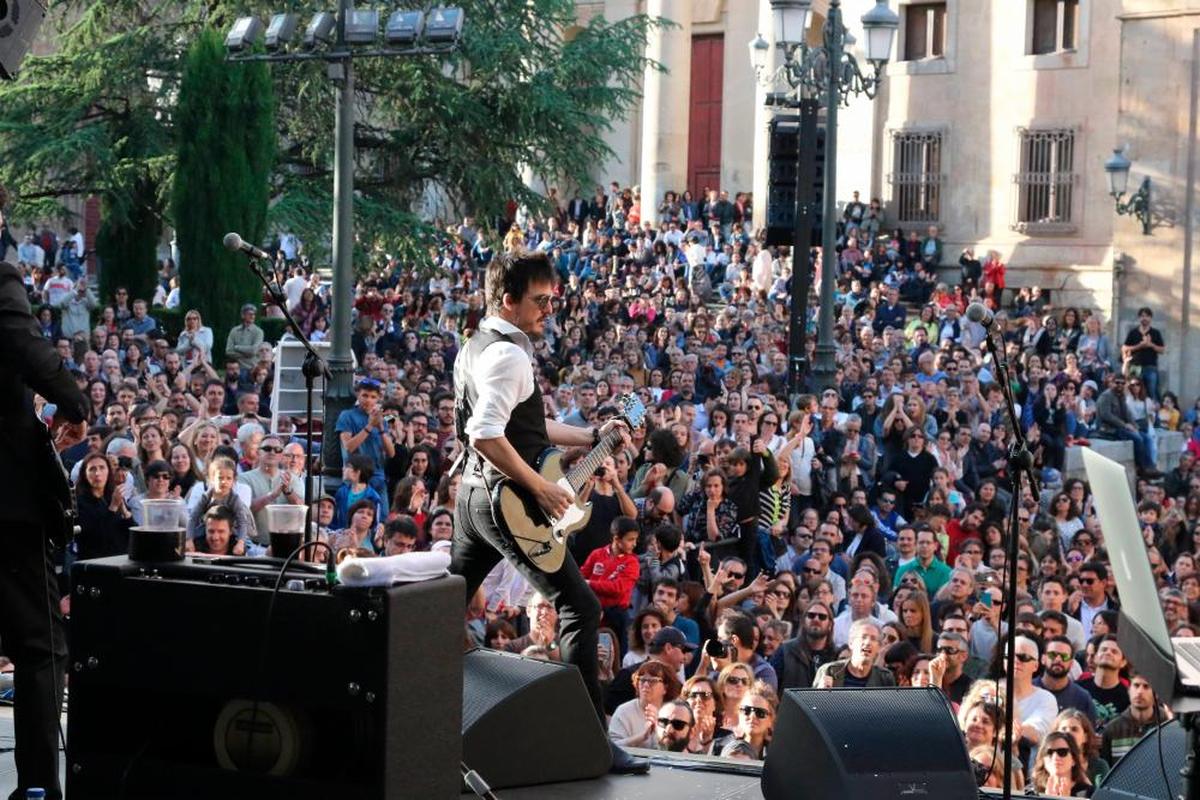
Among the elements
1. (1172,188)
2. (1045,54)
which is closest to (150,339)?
(1172,188)

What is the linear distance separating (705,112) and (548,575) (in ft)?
115

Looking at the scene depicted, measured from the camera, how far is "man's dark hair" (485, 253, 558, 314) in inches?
246

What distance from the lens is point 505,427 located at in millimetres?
6207

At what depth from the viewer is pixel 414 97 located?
90.6ft

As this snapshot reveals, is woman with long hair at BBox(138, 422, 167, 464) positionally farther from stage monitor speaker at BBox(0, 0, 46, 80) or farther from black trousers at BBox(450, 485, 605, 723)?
black trousers at BBox(450, 485, 605, 723)

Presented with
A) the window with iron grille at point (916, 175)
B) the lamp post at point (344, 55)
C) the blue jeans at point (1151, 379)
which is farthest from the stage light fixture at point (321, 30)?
the window with iron grille at point (916, 175)

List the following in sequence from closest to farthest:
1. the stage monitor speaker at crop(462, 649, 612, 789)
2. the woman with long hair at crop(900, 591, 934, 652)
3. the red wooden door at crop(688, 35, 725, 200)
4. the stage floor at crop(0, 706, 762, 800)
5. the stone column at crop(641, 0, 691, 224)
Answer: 1. the stage monitor speaker at crop(462, 649, 612, 789)
2. the stage floor at crop(0, 706, 762, 800)
3. the woman with long hair at crop(900, 591, 934, 652)
4. the stone column at crop(641, 0, 691, 224)
5. the red wooden door at crop(688, 35, 725, 200)

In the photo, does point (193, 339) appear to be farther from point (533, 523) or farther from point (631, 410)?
point (533, 523)

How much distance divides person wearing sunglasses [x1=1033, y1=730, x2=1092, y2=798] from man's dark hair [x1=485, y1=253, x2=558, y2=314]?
10.4ft

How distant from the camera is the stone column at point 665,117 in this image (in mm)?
36875

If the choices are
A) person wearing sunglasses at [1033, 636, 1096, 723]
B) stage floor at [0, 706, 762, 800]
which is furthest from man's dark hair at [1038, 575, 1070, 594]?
stage floor at [0, 706, 762, 800]

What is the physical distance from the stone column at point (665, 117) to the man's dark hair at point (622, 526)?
25850 mm

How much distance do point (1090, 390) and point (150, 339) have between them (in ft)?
35.4

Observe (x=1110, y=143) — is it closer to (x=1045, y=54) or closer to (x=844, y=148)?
(x=1045, y=54)
